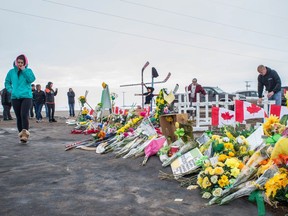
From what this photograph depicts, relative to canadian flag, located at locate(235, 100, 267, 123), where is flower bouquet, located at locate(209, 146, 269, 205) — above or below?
below

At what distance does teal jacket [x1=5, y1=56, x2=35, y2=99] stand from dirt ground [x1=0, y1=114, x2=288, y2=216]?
1.95 metres

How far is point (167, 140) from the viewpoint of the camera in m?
5.12

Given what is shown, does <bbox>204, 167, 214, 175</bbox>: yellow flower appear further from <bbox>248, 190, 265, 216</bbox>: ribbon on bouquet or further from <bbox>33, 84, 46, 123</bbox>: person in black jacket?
<bbox>33, 84, 46, 123</bbox>: person in black jacket

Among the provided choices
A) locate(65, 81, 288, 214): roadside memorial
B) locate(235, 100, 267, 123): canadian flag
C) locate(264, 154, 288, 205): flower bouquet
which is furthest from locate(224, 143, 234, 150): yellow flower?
locate(235, 100, 267, 123): canadian flag

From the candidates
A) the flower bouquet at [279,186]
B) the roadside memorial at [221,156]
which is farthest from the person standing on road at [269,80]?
the flower bouquet at [279,186]

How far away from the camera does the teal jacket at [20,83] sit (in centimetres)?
671

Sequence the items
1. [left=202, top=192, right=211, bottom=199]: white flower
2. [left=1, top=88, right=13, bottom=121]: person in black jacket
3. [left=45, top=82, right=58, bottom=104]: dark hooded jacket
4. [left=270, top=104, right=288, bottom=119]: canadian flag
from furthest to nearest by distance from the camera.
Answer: [left=1, top=88, right=13, bottom=121]: person in black jacket < [left=45, top=82, right=58, bottom=104]: dark hooded jacket < [left=270, top=104, right=288, bottom=119]: canadian flag < [left=202, top=192, right=211, bottom=199]: white flower

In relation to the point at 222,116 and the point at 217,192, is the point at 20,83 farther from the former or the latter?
the point at 217,192

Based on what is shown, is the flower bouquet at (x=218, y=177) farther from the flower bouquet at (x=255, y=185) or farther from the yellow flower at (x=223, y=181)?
the flower bouquet at (x=255, y=185)

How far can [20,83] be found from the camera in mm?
6742

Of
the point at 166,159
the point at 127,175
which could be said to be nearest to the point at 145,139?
the point at 166,159

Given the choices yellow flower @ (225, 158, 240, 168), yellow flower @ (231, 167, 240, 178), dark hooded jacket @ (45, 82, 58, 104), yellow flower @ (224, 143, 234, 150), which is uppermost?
dark hooded jacket @ (45, 82, 58, 104)

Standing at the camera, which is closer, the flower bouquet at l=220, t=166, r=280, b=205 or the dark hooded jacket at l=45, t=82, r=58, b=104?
the flower bouquet at l=220, t=166, r=280, b=205

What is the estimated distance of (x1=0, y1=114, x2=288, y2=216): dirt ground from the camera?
2758mm
